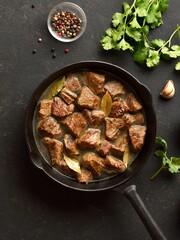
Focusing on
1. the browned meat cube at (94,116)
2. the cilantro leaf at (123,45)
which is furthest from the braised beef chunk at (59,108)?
the cilantro leaf at (123,45)

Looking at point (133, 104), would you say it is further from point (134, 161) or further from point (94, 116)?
point (134, 161)

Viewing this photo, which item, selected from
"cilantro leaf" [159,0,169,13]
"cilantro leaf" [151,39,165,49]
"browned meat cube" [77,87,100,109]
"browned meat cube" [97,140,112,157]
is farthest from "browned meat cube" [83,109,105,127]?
"cilantro leaf" [159,0,169,13]

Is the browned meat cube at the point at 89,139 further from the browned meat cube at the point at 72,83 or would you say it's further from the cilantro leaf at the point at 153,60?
the cilantro leaf at the point at 153,60

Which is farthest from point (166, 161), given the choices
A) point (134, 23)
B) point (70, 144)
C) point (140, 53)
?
point (134, 23)

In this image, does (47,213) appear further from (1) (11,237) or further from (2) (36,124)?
(2) (36,124)

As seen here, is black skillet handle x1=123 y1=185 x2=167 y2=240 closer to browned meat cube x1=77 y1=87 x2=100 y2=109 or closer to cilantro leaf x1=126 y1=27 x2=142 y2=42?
browned meat cube x1=77 y1=87 x2=100 y2=109
